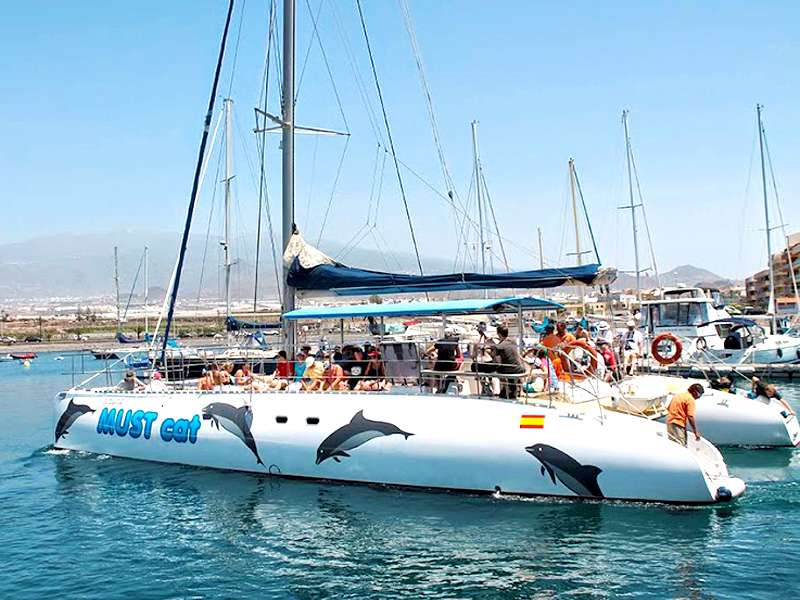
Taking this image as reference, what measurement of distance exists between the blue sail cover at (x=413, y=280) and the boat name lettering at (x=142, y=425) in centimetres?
402

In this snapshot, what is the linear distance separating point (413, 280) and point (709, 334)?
2629cm

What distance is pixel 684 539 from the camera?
12.1 m

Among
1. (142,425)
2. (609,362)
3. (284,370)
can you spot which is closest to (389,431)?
(284,370)

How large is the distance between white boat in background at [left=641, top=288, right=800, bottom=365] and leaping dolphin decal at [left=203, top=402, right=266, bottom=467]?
87.3 feet

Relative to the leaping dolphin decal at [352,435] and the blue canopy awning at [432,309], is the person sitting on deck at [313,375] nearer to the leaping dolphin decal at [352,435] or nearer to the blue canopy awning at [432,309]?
the blue canopy awning at [432,309]

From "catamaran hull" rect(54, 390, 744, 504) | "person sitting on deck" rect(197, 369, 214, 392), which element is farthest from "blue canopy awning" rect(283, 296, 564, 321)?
"person sitting on deck" rect(197, 369, 214, 392)

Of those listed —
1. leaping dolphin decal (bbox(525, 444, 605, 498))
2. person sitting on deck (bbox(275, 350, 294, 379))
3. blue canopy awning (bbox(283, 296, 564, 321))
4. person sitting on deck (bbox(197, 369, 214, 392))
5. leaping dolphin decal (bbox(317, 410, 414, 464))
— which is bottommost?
leaping dolphin decal (bbox(525, 444, 605, 498))

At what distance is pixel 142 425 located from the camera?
59.8ft

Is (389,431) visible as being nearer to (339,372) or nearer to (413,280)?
(339,372)

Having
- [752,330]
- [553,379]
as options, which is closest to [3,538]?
[553,379]

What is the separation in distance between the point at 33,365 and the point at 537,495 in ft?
230

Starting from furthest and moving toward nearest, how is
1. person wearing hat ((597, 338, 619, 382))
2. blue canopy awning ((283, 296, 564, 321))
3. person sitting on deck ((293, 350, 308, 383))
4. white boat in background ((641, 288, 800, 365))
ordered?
white boat in background ((641, 288, 800, 365)) < person wearing hat ((597, 338, 619, 382)) < person sitting on deck ((293, 350, 308, 383)) < blue canopy awning ((283, 296, 564, 321))

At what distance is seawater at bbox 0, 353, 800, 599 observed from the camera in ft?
35.0

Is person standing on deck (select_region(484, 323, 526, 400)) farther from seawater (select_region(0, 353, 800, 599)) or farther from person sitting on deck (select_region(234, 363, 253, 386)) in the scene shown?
person sitting on deck (select_region(234, 363, 253, 386))
